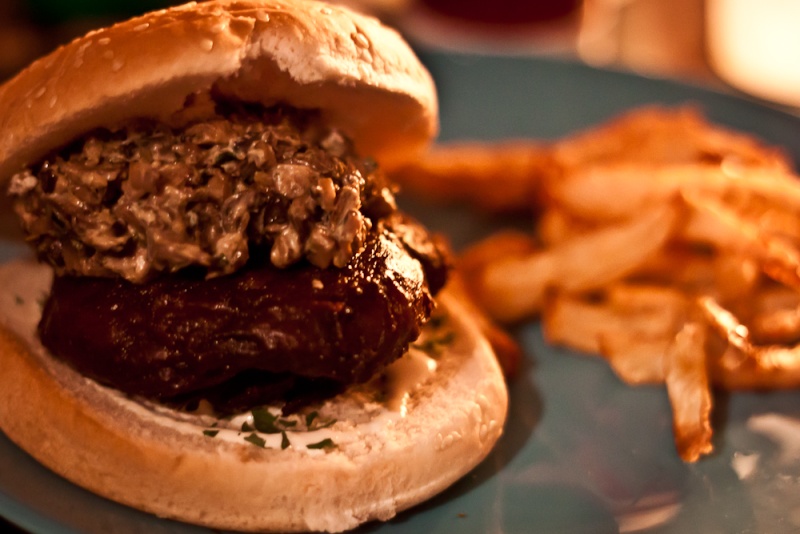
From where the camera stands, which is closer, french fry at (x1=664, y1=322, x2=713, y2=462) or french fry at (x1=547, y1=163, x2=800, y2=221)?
french fry at (x1=664, y1=322, x2=713, y2=462)

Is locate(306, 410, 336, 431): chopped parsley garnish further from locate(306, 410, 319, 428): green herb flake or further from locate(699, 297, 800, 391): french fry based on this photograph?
locate(699, 297, 800, 391): french fry

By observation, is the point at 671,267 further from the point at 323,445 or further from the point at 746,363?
the point at 323,445

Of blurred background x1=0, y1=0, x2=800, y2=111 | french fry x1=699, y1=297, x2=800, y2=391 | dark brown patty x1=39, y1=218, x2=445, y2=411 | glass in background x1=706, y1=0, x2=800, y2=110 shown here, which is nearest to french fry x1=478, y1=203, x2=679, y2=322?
french fry x1=699, y1=297, x2=800, y2=391

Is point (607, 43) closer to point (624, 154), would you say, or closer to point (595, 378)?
point (624, 154)

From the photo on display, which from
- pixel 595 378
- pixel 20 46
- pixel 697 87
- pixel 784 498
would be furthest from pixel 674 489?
pixel 20 46

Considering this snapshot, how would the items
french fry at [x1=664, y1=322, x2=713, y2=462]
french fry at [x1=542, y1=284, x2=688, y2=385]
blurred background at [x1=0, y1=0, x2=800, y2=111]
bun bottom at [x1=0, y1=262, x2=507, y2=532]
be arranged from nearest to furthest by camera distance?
bun bottom at [x1=0, y1=262, x2=507, y2=532] < french fry at [x1=664, y1=322, x2=713, y2=462] < french fry at [x1=542, y1=284, x2=688, y2=385] < blurred background at [x1=0, y1=0, x2=800, y2=111]

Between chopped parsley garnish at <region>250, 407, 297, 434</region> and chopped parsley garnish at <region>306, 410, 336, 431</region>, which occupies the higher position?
chopped parsley garnish at <region>250, 407, 297, 434</region>

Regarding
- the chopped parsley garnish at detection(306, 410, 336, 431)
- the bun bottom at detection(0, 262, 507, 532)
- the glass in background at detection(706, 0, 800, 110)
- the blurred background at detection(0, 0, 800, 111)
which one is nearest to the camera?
the bun bottom at detection(0, 262, 507, 532)

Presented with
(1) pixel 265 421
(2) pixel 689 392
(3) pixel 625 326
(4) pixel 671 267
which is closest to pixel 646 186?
(4) pixel 671 267

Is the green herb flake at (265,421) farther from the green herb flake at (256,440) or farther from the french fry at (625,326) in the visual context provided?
the french fry at (625,326)
